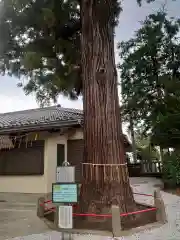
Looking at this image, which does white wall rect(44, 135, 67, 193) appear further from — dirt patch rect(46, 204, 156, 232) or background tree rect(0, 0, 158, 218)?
dirt patch rect(46, 204, 156, 232)

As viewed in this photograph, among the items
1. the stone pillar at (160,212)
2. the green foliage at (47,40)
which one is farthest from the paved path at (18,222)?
the green foliage at (47,40)

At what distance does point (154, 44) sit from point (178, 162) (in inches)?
303

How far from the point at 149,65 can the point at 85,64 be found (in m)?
9.40

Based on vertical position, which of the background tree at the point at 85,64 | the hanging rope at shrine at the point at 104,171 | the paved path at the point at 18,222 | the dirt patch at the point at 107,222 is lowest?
the paved path at the point at 18,222

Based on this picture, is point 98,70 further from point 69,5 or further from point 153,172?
point 153,172

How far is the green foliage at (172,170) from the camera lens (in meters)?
7.80

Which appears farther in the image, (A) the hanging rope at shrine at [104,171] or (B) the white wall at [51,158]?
(B) the white wall at [51,158]

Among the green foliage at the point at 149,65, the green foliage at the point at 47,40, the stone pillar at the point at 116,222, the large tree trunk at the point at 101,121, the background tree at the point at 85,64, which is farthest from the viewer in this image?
the green foliage at the point at 149,65

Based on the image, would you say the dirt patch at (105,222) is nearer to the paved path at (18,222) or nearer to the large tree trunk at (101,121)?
the large tree trunk at (101,121)

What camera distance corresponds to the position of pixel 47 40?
20.7 feet

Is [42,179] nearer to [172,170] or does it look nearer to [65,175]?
[172,170]

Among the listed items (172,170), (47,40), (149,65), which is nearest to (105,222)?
(172,170)

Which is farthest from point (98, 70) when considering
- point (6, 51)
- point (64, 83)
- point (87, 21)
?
point (6, 51)

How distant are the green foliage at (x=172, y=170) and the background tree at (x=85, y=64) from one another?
13.1 ft
